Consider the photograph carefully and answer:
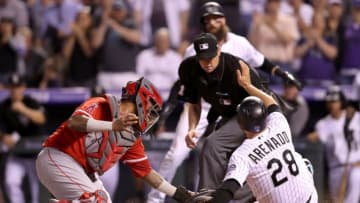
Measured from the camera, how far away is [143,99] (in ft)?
26.9

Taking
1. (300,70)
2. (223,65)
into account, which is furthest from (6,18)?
(223,65)

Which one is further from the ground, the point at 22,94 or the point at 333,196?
the point at 22,94

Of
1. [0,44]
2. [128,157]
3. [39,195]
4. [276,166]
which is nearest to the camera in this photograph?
[276,166]

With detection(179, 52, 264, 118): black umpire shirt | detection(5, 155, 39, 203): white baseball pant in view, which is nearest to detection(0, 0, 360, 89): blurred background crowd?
detection(5, 155, 39, 203): white baseball pant

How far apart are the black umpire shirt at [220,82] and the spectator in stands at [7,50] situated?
16.0ft

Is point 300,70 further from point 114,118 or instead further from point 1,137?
point 114,118

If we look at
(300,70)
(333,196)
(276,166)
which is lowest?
(333,196)

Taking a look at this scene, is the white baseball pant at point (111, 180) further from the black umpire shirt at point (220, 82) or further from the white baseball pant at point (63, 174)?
the white baseball pant at point (63, 174)

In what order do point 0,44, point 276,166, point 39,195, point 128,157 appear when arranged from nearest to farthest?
point 276,166 < point 128,157 < point 39,195 < point 0,44

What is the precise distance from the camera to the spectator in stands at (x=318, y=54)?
47.2 feet

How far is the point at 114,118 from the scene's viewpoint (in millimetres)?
8164

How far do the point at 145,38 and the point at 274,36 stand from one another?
164cm

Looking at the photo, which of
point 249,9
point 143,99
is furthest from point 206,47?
point 249,9

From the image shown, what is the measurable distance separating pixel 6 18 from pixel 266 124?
681cm
